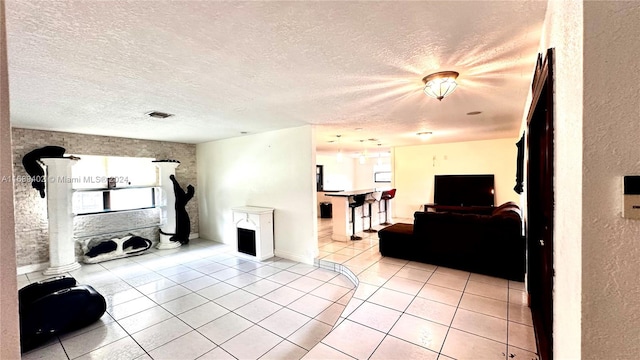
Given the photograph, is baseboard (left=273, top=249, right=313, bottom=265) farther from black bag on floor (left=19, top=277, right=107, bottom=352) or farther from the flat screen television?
the flat screen television

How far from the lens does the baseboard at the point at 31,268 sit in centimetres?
425

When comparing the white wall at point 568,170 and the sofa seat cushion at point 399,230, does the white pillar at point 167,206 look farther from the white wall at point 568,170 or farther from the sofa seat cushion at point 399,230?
the white wall at point 568,170

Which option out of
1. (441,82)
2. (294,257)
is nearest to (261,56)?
(441,82)

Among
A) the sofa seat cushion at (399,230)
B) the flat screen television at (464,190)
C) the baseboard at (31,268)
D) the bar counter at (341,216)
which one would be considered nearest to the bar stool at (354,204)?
the bar counter at (341,216)

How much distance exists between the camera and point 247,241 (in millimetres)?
4926

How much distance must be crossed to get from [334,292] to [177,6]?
3.37 m

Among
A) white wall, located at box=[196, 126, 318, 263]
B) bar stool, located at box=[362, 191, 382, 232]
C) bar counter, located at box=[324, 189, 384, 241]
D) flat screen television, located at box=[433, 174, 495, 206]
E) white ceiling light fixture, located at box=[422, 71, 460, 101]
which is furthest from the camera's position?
flat screen television, located at box=[433, 174, 495, 206]

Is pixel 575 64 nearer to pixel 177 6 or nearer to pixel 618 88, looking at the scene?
pixel 618 88

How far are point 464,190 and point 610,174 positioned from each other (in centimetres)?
668

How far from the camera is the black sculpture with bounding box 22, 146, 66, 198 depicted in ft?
13.8

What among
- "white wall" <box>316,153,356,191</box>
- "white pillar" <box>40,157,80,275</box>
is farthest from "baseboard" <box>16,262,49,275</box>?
"white wall" <box>316,153,356,191</box>

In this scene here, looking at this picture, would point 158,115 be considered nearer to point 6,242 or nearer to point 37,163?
point 37,163

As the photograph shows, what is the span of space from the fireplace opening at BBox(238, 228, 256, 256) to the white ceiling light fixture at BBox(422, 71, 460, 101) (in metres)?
3.82

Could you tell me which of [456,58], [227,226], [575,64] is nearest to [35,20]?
[575,64]
